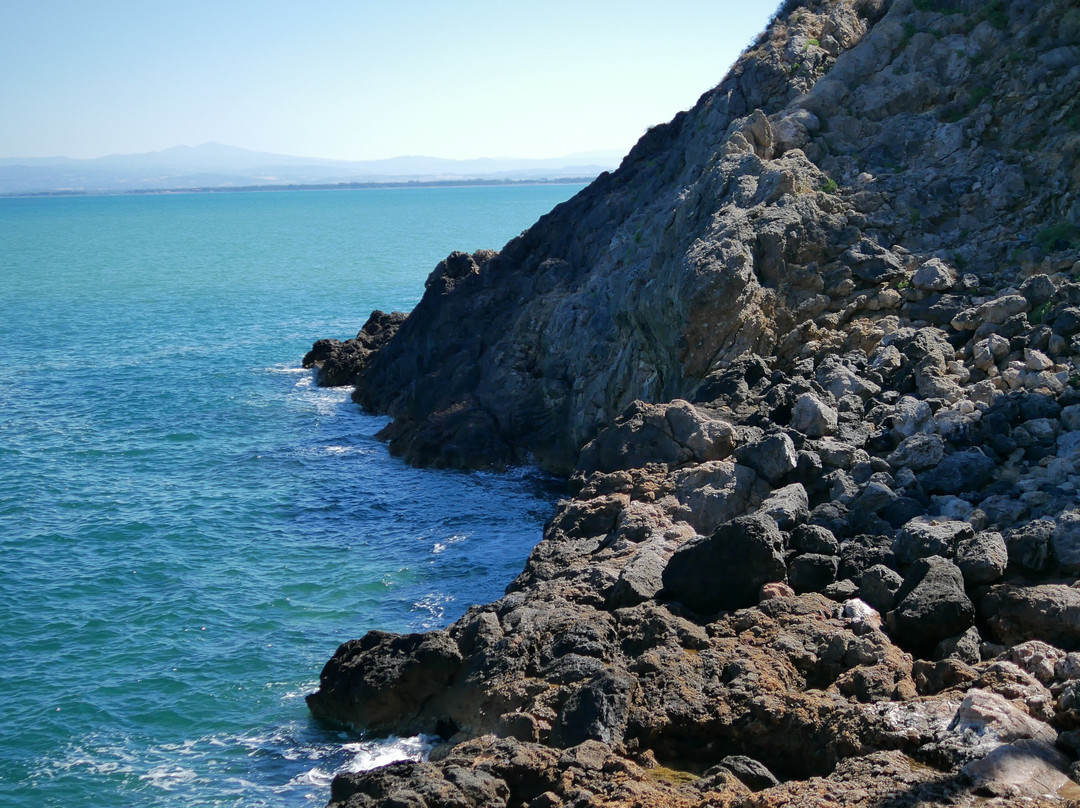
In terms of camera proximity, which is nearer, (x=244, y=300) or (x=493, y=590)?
(x=493, y=590)

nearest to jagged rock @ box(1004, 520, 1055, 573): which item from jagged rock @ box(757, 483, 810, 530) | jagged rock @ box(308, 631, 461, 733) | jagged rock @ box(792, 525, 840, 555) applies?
jagged rock @ box(792, 525, 840, 555)

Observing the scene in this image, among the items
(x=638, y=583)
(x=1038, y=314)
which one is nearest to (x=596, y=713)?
(x=638, y=583)

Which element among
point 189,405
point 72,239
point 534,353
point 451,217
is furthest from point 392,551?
point 451,217

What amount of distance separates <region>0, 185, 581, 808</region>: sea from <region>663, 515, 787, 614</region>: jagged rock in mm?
4566

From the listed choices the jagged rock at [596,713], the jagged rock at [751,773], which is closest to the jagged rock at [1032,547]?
the jagged rock at [751,773]

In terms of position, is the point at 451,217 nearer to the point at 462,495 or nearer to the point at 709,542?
the point at 462,495

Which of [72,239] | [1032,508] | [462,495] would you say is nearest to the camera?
[1032,508]

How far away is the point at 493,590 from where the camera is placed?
20.8 meters

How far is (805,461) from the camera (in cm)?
1586

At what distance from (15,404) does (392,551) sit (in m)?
22.9

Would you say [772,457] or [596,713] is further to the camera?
[772,457]

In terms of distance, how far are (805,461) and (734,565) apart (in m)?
3.36

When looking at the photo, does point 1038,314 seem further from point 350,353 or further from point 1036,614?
point 350,353

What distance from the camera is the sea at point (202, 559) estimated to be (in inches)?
601
